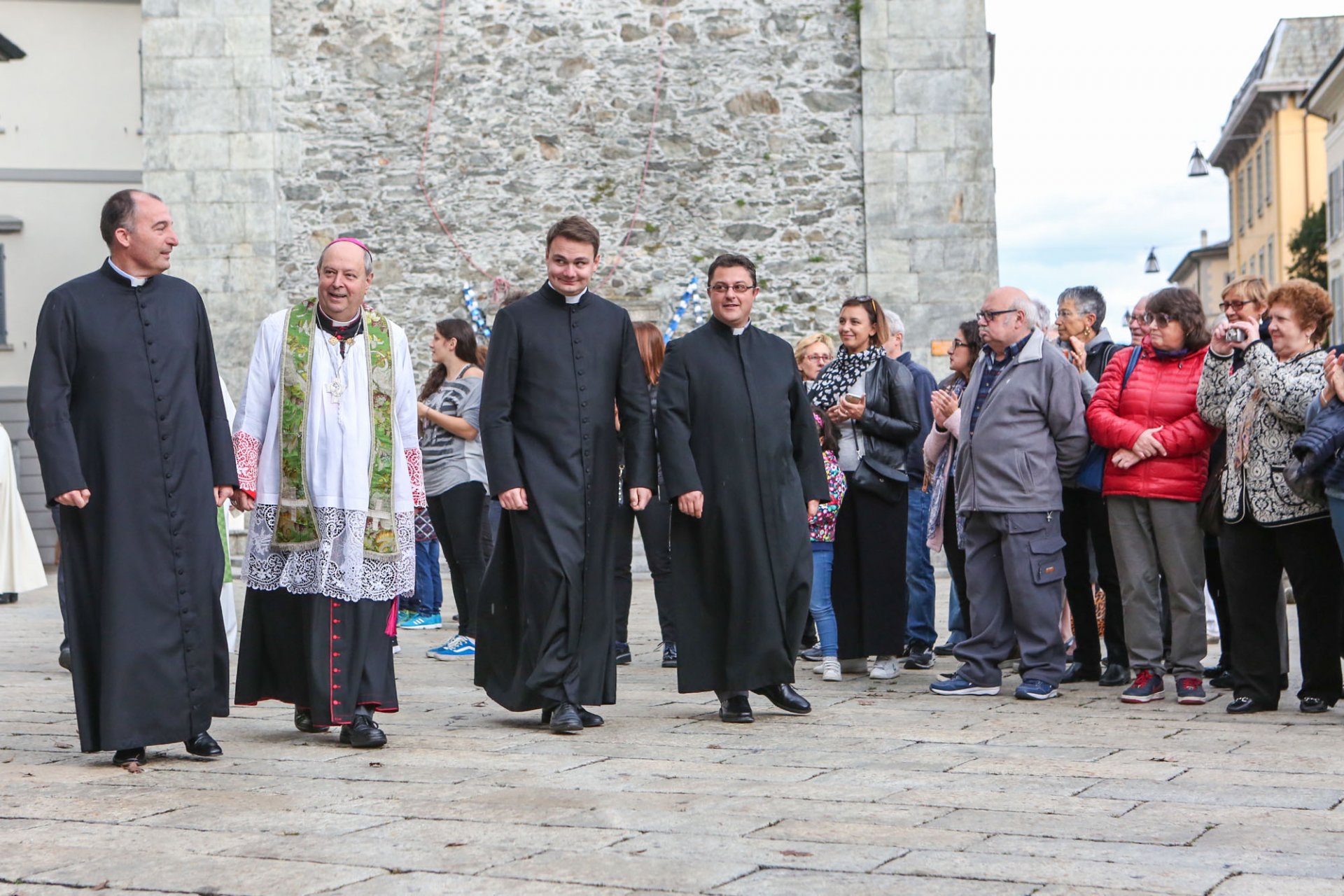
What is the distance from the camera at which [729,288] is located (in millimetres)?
6371

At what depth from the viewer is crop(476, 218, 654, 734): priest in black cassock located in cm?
590

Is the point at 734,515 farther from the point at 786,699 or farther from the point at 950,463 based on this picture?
the point at 950,463

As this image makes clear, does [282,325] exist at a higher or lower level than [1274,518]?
higher

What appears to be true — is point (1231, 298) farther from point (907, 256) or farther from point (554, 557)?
point (907, 256)

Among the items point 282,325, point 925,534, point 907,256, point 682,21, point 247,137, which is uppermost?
point 682,21

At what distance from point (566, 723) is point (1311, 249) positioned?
124ft

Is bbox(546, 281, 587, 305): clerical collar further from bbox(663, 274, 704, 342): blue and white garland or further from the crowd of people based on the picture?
bbox(663, 274, 704, 342): blue and white garland

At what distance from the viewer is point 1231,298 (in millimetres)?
6824

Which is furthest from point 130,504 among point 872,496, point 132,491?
point 872,496

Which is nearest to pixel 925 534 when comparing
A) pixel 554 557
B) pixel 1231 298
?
pixel 1231 298

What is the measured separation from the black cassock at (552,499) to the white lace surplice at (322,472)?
482mm

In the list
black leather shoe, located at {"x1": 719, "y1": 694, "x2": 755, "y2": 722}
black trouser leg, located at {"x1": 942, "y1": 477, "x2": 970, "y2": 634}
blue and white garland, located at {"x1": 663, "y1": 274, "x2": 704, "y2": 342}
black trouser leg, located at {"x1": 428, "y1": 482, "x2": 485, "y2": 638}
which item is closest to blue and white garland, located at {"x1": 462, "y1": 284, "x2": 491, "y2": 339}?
blue and white garland, located at {"x1": 663, "y1": 274, "x2": 704, "y2": 342}

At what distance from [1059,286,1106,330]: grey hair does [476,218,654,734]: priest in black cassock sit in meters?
2.59

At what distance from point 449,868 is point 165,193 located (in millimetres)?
13149
